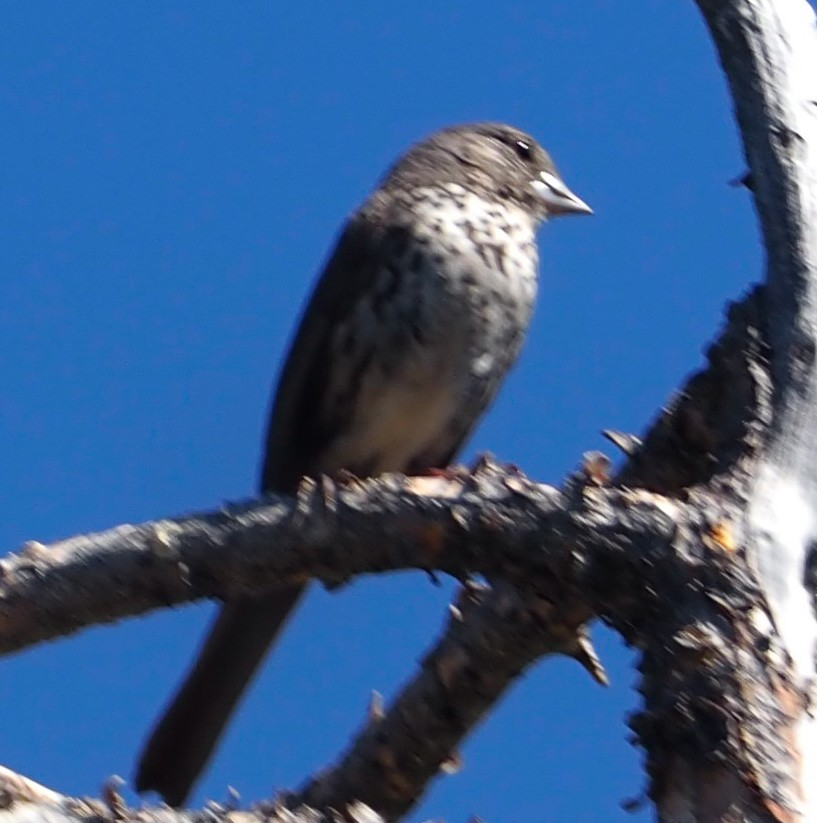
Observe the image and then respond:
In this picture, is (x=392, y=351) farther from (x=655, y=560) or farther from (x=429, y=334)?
(x=655, y=560)

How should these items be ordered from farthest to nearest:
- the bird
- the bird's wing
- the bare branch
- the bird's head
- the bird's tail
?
the bird's head
the bird's wing
the bird
the bird's tail
the bare branch

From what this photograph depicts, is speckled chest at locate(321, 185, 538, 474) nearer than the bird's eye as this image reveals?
Yes

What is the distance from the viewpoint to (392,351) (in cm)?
395

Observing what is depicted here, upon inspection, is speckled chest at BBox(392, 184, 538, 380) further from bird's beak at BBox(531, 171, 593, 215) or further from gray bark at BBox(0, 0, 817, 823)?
gray bark at BBox(0, 0, 817, 823)

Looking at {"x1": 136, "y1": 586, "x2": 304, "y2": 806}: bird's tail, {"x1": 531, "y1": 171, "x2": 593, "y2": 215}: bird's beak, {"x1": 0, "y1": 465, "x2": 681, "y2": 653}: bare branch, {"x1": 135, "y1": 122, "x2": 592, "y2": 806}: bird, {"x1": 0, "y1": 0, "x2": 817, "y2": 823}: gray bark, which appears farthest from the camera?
{"x1": 531, "y1": 171, "x2": 593, "y2": 215}: bird's beak

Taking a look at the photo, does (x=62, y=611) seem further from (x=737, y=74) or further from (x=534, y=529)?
(x=737, y=74)

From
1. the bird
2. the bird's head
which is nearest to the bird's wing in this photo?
the bird

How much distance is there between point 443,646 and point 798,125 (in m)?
1.08

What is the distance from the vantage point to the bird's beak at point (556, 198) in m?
4.62

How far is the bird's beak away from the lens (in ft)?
15.1

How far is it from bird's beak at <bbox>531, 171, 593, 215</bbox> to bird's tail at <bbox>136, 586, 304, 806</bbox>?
1.38m

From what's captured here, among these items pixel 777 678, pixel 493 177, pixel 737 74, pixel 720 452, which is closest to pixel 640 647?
pixel 777 678

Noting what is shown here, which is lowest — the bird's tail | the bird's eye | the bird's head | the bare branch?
the bird's tail

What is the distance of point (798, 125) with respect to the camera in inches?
114
